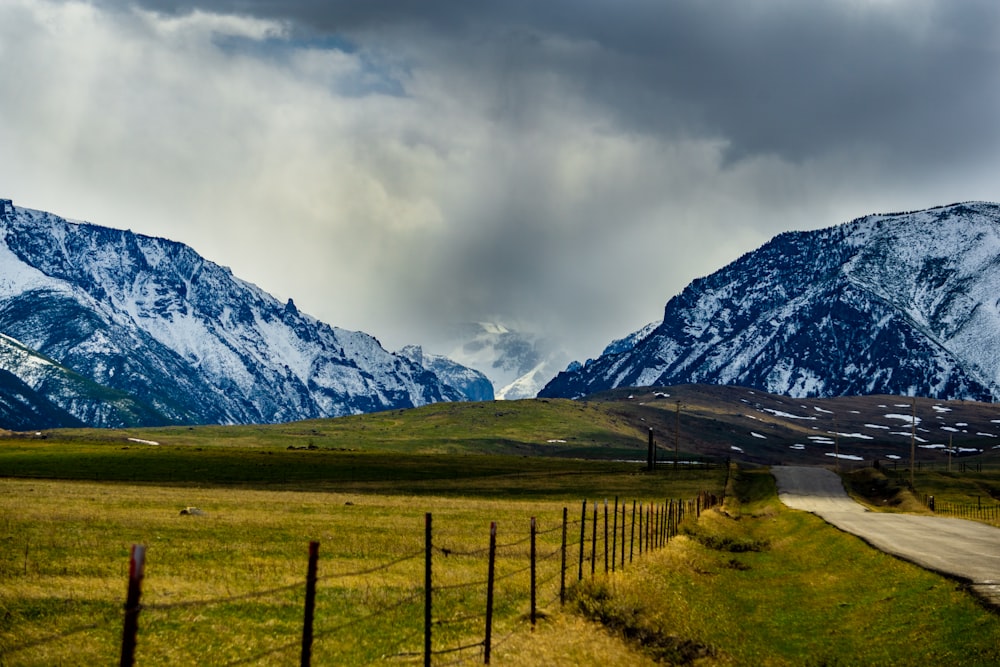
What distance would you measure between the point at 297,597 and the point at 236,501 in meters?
46.3

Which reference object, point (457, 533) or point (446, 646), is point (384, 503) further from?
point (446, 646)

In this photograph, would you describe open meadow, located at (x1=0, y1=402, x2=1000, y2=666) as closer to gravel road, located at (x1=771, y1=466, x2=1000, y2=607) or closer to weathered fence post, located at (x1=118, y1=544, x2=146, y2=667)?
gravel road, located at (x1=771, y1=466, x2=1000, y2=607)

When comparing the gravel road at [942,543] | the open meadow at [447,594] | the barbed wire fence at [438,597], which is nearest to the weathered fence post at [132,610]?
the barbed wire fence at [438,597]

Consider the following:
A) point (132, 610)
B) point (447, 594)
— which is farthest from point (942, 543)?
point (132, 610)

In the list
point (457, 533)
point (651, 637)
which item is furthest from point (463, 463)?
point (651, 637)

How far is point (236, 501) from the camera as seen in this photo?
7081 cm

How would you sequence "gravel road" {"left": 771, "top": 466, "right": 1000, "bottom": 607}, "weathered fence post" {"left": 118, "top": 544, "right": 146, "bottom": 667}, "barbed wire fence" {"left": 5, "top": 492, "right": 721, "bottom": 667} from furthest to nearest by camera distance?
"gravel road" {"left": 771, "top": 466, "right": 1000, "bottom": 607} < "barbed wire fence" {"left": 5, "top": 492, "right": 721, "bottom": 667} < "weathered fence post" {"left": 118, "top": 544, "right": 146, "bottom": 667}

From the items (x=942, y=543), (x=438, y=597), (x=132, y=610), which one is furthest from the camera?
(x=942, y=543)

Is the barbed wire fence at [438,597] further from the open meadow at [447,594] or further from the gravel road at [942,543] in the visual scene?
the gravel road at [942,543]

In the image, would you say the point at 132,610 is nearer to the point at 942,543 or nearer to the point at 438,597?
the point at 438,597

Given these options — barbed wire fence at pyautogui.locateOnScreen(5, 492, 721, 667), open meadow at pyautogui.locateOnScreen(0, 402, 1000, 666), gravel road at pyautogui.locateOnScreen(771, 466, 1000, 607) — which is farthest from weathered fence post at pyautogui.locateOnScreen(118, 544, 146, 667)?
gravel road at pyautogui.locateOnScreen(771, 466, 1000, 607)

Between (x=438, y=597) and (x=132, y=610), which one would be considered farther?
(x=438, y=597)

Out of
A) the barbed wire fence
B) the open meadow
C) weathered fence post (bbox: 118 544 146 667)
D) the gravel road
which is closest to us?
weathered fence post (bbox: 118 544 146 667)

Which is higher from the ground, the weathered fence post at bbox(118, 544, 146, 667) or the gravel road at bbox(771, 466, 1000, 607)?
the weathered fence post at bbox(118, 544, 146, 667)
